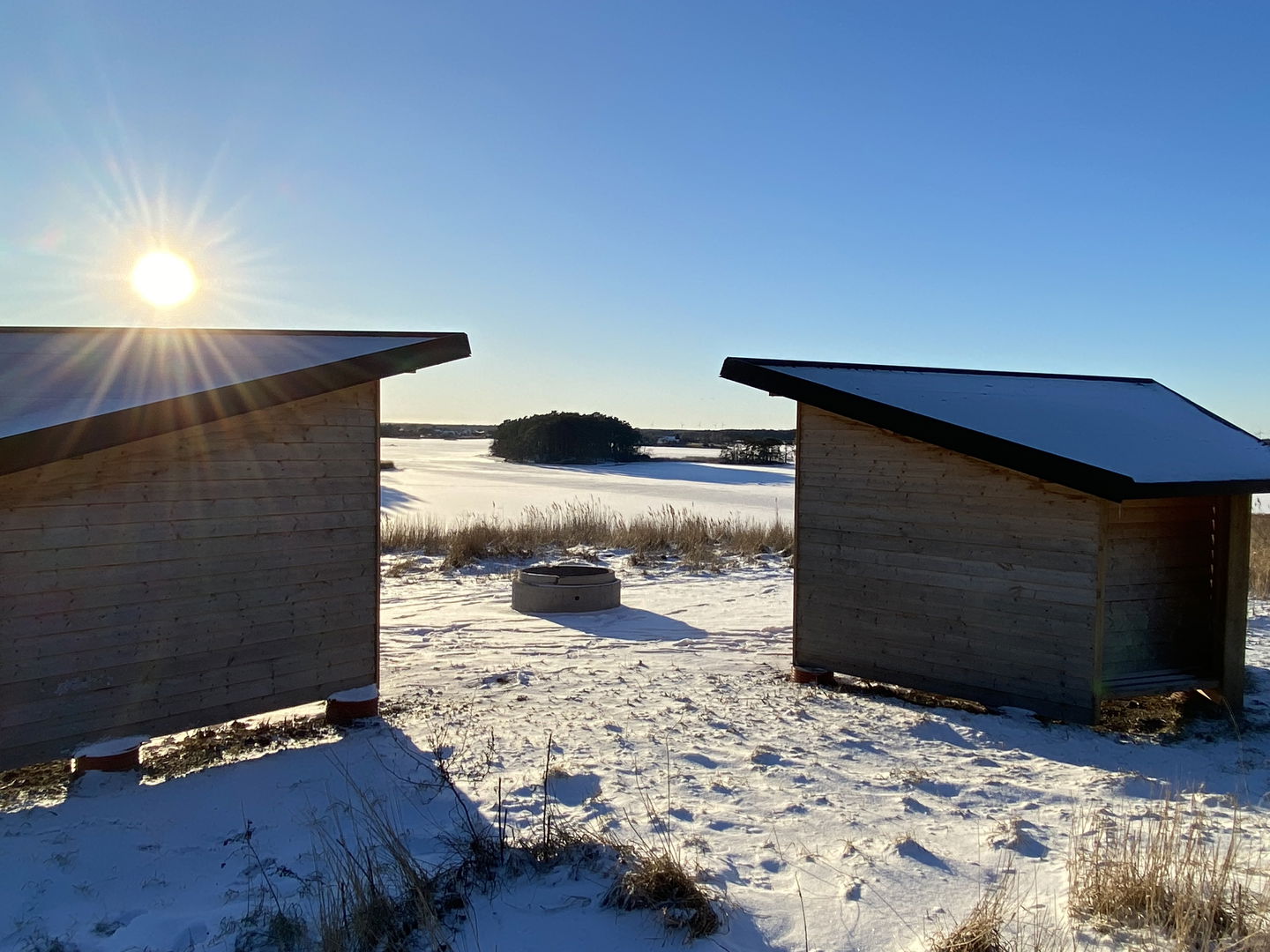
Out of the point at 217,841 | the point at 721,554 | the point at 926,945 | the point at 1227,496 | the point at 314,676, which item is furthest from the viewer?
the point at 721,554

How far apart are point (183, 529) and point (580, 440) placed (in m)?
47.8

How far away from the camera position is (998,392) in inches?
323

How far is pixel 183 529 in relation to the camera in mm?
5430

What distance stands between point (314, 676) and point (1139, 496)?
6.11 meters

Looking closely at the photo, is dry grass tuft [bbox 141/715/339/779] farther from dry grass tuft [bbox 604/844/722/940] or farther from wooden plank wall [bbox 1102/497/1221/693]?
wooden plank wall [bbox 1102/497/1221/693]

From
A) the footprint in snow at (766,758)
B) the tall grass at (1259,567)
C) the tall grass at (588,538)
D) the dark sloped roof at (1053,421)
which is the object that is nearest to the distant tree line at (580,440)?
the tall grass at (588,538)

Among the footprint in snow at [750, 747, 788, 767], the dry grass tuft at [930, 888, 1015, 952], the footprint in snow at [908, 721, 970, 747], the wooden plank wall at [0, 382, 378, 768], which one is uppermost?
the wooden plank wall at [0, 382, 378, 768]

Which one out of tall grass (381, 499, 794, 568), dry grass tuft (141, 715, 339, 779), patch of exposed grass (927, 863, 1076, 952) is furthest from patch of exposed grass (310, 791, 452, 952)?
tall grass (381, 499, 794, 568)

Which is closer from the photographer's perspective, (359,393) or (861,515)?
(359,393)

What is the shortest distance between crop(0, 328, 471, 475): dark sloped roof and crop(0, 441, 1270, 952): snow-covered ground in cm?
218

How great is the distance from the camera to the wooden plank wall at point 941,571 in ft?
20.6

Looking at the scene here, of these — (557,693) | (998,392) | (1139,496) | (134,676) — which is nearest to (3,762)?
(134,676)

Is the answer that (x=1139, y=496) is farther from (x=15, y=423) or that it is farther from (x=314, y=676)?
(x=15, y=423)

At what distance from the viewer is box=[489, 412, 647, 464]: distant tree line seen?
53.1 metres
